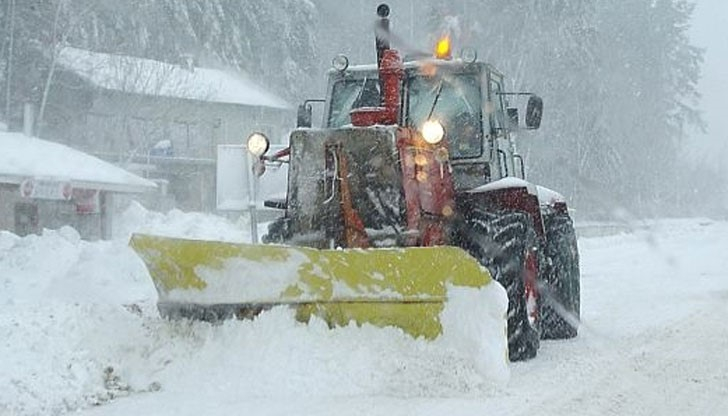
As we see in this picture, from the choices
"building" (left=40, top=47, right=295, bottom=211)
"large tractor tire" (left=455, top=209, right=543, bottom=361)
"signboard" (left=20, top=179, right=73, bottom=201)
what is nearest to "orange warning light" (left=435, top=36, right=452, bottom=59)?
"large tractor tire" (left=455, top=209, right=543, bottom=361)

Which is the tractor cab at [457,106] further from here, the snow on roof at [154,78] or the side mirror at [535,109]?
the snow on roof at [154,78]

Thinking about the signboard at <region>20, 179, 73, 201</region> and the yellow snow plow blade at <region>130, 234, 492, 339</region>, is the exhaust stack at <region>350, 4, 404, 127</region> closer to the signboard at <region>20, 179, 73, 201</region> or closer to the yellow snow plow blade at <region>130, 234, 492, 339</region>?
the yellow snow plow blade at <region>130, 234, 492, 339</region>

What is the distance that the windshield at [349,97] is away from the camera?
841 cm

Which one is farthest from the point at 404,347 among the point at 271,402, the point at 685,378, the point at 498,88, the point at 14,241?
the point at 14,241

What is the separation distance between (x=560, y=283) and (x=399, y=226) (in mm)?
2623

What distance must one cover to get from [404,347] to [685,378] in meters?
1.93

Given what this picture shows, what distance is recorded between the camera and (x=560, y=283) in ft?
29.3

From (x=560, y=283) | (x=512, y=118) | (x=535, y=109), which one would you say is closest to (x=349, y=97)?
(x=512, y=118)

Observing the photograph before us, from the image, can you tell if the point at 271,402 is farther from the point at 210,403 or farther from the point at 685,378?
the point at 685,378

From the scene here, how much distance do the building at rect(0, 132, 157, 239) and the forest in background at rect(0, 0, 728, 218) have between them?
258 inches

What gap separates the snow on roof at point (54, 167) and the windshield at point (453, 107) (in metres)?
15.6

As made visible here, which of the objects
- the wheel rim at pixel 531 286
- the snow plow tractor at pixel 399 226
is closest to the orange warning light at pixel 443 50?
the snow plow tractor at pixel 399 226

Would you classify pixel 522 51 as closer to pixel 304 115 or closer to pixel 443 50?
pixel 304 115

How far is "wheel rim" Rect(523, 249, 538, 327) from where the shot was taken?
23.9ft
